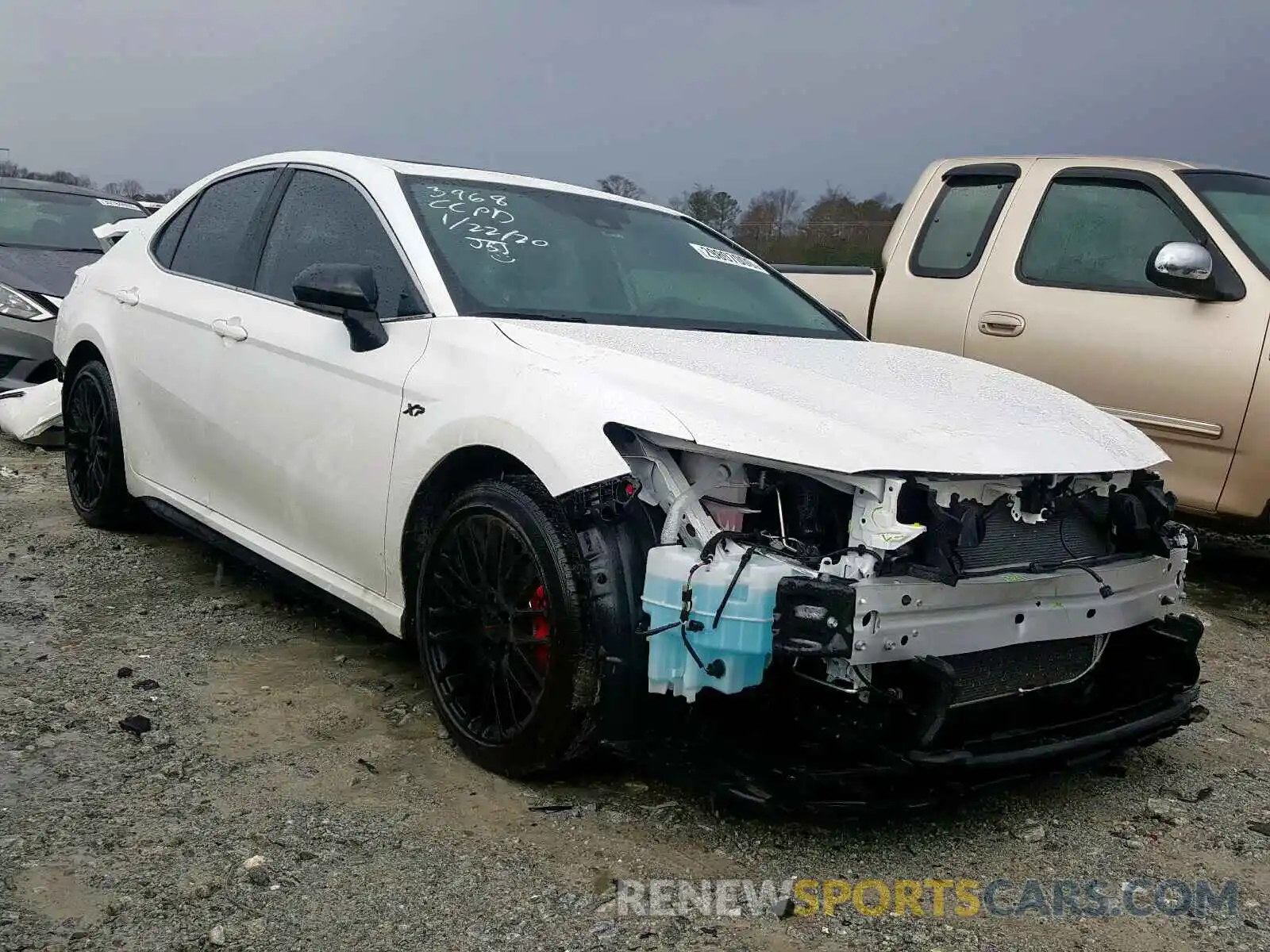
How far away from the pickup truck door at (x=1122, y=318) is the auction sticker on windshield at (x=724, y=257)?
1709 millimetres

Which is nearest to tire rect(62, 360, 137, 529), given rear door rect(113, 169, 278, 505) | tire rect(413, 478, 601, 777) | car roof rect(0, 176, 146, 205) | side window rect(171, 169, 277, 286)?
rear door rect(113, 169, 278, 505)

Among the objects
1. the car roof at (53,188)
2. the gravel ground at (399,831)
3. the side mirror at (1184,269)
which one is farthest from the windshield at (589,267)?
the car roof at (53,188)

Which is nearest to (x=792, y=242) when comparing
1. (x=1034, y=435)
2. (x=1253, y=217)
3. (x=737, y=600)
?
(x=1253, y=217)

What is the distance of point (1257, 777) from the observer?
349 cm

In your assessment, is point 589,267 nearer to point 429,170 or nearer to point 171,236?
point 429,170

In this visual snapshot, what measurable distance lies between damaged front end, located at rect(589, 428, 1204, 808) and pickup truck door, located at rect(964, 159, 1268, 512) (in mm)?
2321

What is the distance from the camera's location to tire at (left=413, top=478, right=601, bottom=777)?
2893 millimetres

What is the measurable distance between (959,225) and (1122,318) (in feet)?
3.68

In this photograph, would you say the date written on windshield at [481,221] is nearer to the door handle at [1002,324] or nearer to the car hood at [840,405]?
the car hood at [840,405]

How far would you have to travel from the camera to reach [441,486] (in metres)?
3.33

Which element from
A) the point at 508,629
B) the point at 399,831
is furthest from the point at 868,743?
the point at 399,831

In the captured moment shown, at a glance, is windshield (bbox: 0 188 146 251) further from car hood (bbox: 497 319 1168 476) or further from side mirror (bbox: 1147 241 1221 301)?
side mirror (bbox: 1147 241 1221 301)

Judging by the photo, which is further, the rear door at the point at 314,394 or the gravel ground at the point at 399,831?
the rear door at the point at 314,394

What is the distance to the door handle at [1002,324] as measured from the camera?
5668mm
